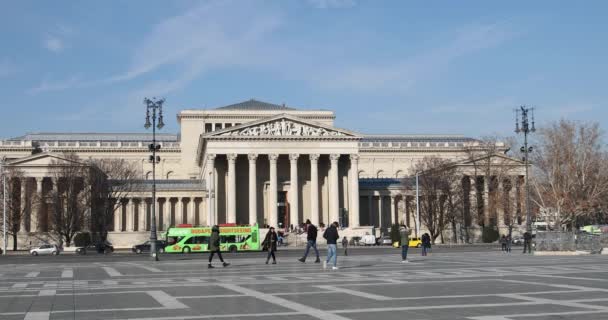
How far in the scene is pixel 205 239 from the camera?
266 feet

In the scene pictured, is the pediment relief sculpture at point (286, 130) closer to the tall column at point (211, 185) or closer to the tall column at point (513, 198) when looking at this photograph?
the tall column at point (211, 185)

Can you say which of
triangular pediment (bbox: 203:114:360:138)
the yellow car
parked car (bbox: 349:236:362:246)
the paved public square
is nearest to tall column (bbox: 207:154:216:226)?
triangular pediment (bbox: 203:114:360:138)

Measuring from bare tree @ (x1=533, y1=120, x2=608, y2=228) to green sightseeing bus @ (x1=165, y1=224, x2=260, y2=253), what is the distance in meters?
30.7

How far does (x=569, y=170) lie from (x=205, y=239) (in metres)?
39.1

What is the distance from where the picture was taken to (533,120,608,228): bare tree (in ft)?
259

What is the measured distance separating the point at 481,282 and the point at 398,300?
6293 millimetres

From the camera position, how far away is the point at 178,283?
1041 inches

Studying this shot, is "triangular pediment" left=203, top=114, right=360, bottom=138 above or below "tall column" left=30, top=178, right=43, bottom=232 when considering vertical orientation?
above

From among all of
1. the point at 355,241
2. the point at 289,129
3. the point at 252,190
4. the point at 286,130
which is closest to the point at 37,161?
the point at 252,190

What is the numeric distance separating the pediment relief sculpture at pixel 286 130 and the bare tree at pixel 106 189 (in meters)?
19.8

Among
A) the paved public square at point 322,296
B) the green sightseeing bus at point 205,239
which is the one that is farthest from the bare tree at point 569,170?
the paved public square at point 322,296

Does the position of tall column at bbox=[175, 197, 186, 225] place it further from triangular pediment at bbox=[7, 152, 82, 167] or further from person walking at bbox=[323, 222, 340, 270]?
person walking at bbox=[323, 222, 340, 270]

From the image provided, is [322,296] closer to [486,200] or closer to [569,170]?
[569,170]

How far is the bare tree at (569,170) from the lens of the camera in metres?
79.1
